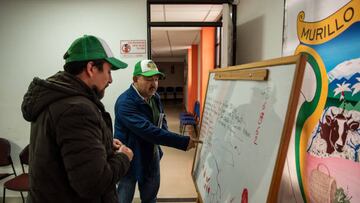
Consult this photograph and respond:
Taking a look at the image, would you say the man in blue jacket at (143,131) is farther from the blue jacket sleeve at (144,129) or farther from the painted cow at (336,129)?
the painted cow at (336,129)

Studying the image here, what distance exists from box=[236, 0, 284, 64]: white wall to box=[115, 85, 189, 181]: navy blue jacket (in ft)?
2.74

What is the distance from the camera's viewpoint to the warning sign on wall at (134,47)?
2867 mm

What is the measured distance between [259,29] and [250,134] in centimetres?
128

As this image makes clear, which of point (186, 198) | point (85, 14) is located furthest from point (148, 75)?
point (186, 198)

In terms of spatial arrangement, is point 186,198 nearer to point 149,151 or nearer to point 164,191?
point 164,191

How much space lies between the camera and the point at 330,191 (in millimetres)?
971

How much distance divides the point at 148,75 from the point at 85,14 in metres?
1.41

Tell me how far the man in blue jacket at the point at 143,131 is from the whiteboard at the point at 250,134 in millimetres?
367

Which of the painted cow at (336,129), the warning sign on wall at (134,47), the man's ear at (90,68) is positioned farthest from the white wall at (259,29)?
the man's ear at (90,68)

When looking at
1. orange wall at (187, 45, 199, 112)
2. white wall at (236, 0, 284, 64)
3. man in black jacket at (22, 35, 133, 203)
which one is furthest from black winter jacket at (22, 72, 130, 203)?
orange wall at (187, 45, 199, 112)

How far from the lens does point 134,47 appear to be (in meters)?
2.87

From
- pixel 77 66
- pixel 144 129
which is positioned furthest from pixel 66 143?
pixel 144 129

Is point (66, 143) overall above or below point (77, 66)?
below

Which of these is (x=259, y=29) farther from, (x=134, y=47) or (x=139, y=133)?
(x=134, y=47)
